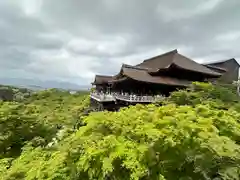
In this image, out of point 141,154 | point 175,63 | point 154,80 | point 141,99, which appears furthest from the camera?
point 175,63

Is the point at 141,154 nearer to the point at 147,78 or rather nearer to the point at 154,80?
the point at 154,80

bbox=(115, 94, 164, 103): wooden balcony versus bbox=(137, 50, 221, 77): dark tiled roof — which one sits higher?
bbox=(137, 50, 221, 77): dark tiled roof

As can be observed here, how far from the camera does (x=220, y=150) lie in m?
6.05

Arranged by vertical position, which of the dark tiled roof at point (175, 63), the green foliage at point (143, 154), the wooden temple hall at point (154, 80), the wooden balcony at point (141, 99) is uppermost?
the dark tiled roof at point (175, 63)

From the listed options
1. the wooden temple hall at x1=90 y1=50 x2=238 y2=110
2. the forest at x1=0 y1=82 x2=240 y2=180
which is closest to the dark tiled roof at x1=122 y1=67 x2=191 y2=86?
the wooden temple hall at x1=90 y1=50 x2=238 y2=110

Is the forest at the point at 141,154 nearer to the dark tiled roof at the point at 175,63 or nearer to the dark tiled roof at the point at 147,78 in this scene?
the dark tiled roof at the point at 147,78

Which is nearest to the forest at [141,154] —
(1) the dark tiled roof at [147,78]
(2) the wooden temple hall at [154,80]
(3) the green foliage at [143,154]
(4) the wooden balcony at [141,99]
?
(3) the green foliage at [143,154]

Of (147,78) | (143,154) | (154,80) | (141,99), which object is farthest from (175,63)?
(143,154)

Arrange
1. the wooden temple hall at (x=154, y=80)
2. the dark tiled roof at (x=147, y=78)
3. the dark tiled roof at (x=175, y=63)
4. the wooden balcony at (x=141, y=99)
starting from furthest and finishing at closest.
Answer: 1. the dark tiled roof at (x=175, y=63)
2. the dark tiled roof at (x=147, y=78)
3. the wooden temple hall at (x=154, y=80)
4. the wooden balcony at (x=141, y=99)

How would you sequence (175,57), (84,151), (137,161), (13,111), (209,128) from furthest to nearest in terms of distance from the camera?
(175,57), (13,111), (209,128), (84,151), (137,161)

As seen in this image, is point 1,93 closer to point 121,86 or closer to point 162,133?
point 121,86

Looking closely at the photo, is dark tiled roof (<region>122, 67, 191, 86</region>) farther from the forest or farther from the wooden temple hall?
the forest

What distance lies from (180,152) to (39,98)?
60.5 metres

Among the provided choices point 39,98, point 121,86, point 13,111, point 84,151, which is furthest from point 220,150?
point 39,98
